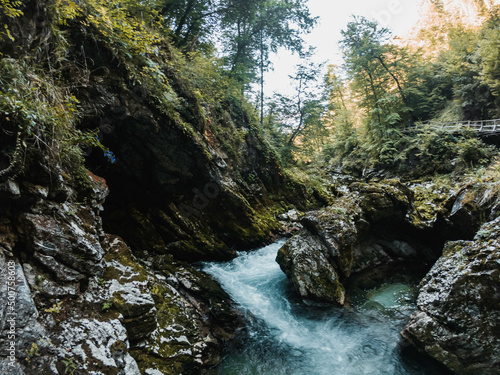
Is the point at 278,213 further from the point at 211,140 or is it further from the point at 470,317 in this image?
the point at 470,317

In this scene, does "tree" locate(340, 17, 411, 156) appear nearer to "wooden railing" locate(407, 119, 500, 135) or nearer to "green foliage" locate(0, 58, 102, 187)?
A: "wooden railing" locate(407, 119, 500, 135)

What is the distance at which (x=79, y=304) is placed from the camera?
3.47 metres

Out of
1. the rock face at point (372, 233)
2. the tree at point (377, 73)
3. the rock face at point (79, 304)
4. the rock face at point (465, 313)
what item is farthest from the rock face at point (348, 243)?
the tree at point (377, 73)

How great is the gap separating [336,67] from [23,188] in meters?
32.8

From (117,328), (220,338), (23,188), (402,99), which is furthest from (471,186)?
(402,99)

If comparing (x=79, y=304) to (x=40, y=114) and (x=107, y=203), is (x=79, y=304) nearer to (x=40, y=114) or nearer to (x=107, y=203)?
(x=40, y=114)

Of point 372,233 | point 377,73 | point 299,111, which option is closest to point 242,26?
point 299,111

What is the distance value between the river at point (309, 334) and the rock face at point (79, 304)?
90 centimetres

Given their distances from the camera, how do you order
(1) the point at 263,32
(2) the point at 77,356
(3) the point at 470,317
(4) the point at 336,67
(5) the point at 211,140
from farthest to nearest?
(4) the point at 336,67
(1) the point at 263,32
(5) the point at 211,140
(3) the point at 470,317
(2) the point at 77,356

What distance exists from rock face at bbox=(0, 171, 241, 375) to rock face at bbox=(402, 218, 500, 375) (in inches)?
171

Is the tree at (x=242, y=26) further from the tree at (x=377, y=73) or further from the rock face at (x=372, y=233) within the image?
the rock face at (x=372, y=233)

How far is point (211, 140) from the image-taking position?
960cm

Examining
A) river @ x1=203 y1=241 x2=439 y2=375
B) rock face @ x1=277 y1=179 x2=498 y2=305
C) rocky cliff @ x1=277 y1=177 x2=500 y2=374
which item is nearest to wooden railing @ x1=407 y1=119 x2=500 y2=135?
rocky cliff @ x1=277 y1=177 x2=500 y2=374

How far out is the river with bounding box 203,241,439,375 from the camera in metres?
4.80
